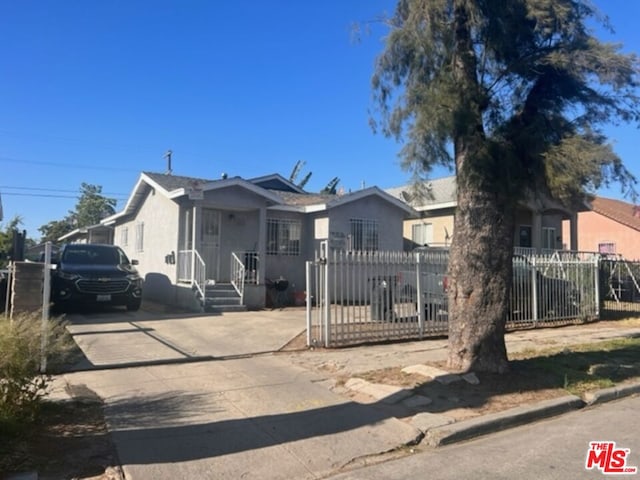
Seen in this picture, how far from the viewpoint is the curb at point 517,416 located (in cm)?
521

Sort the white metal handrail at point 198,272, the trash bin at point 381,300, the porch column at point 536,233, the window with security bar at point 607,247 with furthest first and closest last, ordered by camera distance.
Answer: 1. the window with security bar at point 607,247
2. the porch column at point 536,233
3. the white metal handrail at point 198,272
4. the trash bin at point 381,300

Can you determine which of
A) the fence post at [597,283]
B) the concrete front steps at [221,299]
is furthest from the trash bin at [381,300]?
the fence post at [597,283]

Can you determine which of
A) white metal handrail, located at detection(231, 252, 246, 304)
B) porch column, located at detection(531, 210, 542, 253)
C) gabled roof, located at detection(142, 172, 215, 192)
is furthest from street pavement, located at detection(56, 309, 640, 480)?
porch column, located at detection(531, 210, 542, 253)

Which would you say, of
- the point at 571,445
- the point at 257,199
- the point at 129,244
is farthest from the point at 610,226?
the point at 571,445

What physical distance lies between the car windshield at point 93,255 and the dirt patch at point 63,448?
30.2 feet

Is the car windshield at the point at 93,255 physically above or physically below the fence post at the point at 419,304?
above

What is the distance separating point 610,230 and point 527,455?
3187 centimetres

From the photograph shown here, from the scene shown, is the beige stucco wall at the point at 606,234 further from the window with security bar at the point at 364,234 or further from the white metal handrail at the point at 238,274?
the white metal handrail at the point at 238,274

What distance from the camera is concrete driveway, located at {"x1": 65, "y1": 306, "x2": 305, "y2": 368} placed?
8.34 m

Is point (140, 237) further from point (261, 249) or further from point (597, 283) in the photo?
point (597, 283)

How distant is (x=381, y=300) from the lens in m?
10.5

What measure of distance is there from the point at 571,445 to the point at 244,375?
4.25 metres

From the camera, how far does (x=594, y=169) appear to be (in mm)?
6973

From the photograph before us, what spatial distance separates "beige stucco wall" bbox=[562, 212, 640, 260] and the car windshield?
24.1m
